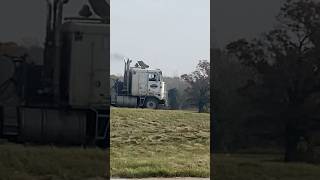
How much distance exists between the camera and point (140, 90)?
18719 millimetres

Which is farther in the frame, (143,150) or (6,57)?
(143,150)

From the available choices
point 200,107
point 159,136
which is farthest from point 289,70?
point 200,107

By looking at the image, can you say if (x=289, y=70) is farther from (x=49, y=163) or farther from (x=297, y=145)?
(x=49, y=163)

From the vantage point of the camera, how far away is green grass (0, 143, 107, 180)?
5777 mm

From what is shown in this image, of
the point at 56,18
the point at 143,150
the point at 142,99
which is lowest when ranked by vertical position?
the point at 143,150

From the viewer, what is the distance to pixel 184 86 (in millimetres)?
17641

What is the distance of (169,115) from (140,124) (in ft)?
4.02

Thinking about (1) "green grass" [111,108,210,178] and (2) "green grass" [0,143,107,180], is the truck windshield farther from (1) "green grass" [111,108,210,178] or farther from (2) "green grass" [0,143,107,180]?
(2) "green grass" [0,143,107,180]

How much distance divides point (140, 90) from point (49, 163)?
12.9 metres

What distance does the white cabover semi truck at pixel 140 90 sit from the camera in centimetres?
1862

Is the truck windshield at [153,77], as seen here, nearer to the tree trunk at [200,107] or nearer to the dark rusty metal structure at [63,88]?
the tree trunk at [200,107]

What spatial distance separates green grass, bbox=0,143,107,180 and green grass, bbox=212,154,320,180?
4.81 feet

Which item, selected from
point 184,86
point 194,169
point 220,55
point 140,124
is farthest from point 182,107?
point 220,55

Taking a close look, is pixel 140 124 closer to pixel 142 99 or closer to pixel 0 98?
pixel 142 99
